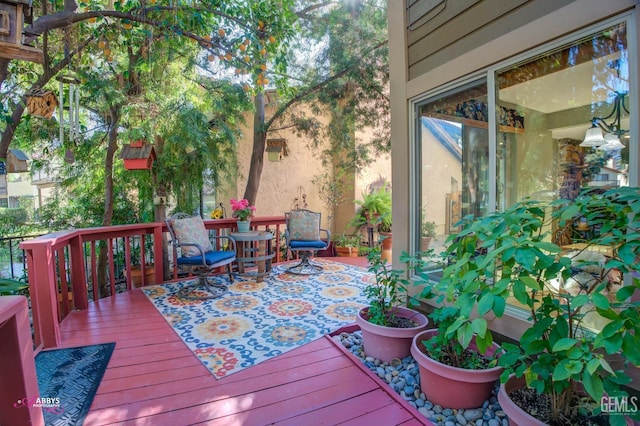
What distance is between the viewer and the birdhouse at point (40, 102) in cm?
278

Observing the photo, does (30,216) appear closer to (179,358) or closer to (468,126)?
(179,358)

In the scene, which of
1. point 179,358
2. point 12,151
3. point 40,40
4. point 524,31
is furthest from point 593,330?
point 40,40

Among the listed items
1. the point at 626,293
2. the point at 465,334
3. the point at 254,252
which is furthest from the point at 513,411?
the point at 254,252

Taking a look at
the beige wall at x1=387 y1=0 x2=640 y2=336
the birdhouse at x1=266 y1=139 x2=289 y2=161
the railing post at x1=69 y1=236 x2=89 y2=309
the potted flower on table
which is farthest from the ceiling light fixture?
the railing post at x1=69 y1=236 x2=89 y2=309

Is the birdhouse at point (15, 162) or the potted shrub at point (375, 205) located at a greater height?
the birdhouse at point (15, 162)

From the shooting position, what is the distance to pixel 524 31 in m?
1.87

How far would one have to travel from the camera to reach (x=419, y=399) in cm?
190

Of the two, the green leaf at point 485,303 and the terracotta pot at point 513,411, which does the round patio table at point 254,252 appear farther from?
the green leaf at point 485,303

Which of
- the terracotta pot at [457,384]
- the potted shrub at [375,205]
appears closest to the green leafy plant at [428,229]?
the terracotta pot at [457,384]

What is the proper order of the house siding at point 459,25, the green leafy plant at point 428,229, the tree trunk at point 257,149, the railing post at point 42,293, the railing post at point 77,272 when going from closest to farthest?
the house siding at point 459,25 < the railing post at point 42,293 < the green leafy plant at point 428,229 < the railing post at point 77,272 < the tree trunk at point 257,149

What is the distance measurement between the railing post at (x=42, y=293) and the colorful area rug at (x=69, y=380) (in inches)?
5.4

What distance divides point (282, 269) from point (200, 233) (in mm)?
1536

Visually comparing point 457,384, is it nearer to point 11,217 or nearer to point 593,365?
point 593,365

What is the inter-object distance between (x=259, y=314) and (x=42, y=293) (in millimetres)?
1779
